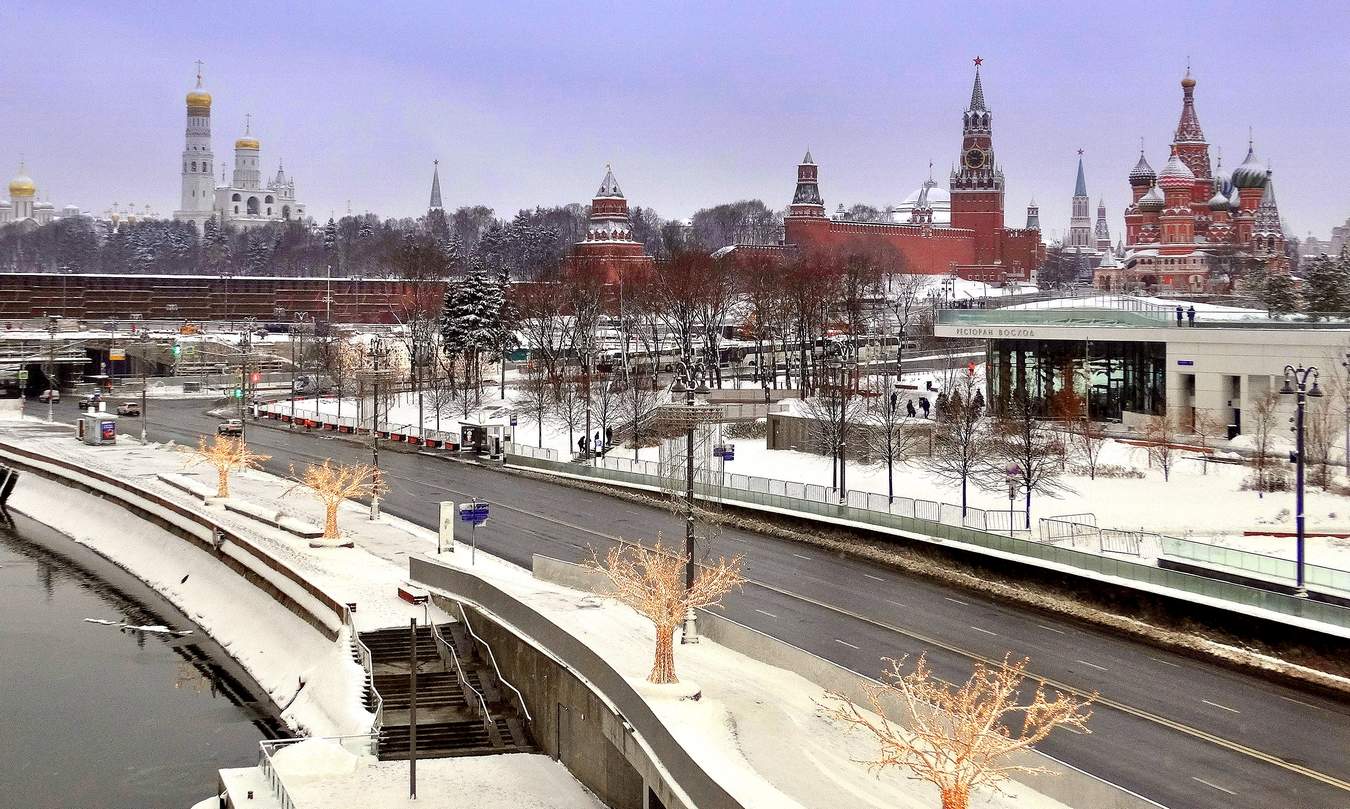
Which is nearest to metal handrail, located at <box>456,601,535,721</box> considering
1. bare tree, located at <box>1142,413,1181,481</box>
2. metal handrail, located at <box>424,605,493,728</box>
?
metal handrail, located at <box>424,605,493,728</box>

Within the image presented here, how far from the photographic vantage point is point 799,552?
39719 mm

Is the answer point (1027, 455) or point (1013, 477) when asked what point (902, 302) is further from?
point (1013, 477)

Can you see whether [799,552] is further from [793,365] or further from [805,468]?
[793,365]

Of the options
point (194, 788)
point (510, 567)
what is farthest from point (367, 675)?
point (510, 567)

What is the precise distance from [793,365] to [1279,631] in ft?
223

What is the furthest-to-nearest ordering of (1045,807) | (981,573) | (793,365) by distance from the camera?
(793,365) < (981,573) < (1045,807)

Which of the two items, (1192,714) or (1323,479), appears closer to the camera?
(1192,714)

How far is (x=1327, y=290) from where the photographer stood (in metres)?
55.2

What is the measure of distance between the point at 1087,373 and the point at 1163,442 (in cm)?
1396

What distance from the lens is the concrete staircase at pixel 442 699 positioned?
28.8 meters

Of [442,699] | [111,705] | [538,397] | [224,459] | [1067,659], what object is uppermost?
[538,397]

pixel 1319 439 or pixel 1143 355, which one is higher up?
pixel 1143 355

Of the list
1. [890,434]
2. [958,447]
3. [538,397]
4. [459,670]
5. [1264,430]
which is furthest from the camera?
[538,397]

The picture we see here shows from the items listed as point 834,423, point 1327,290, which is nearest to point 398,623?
point 834,423
